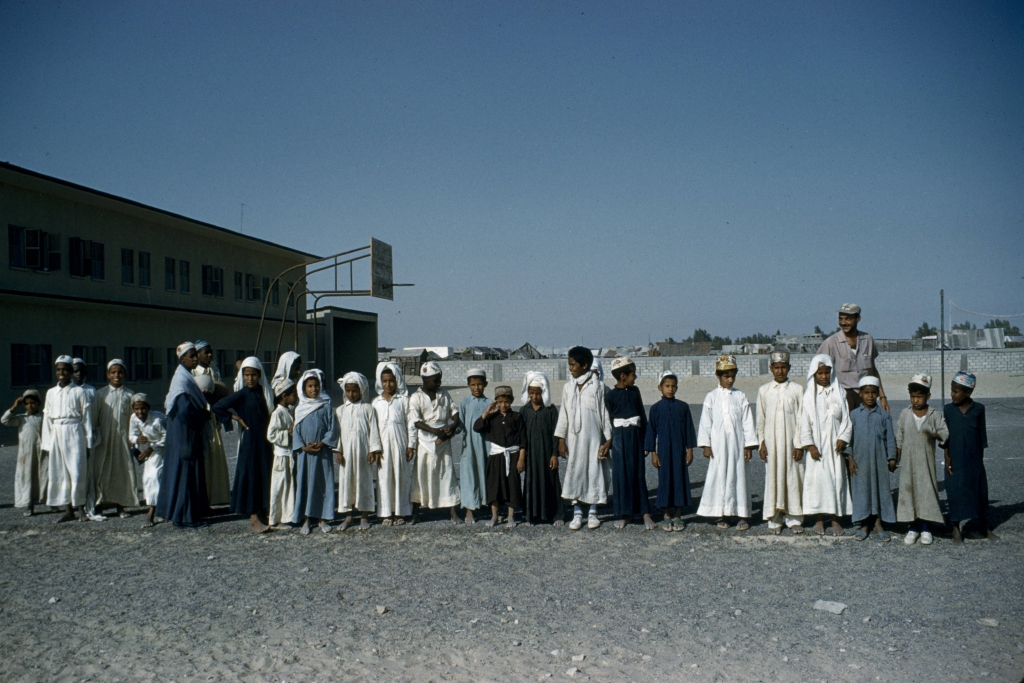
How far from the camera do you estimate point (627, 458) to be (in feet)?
24.6

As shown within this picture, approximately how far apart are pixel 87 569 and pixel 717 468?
5.37 metres

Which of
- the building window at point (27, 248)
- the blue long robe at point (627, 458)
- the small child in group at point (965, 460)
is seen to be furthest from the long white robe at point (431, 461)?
the building window at point (27, 248)

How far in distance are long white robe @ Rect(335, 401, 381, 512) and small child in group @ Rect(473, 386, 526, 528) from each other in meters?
1.04

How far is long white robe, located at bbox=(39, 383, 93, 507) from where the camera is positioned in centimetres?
820

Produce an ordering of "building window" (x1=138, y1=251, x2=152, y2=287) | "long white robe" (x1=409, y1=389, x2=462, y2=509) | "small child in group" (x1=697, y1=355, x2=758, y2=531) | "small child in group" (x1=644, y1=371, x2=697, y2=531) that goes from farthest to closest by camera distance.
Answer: "building window" (x1=138, y1=251, x2=152, y2=287) < "long white robe" (x1=409, y1=389, x2=462, y2=509) < "small child in group" (x1=644, y1=371, x2=697, y2=531) < "small child in group" (x1=697, y1=355, x2=758, y2=531)

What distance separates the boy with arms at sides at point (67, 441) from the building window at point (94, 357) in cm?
1662

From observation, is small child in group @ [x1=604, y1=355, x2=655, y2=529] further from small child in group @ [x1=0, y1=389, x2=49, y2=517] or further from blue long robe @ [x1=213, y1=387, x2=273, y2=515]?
small child in group @ [x1=0, y1=389, x2=49, y2=517]

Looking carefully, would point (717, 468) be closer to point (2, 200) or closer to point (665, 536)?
point (665, 536)

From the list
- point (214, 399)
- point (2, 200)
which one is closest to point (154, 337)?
point (2, 200)

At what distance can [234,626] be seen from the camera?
480cm

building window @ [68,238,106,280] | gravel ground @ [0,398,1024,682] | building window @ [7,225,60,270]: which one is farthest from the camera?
building window @ [68,238,106,280]

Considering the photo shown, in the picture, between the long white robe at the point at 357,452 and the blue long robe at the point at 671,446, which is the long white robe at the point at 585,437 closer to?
the blue long robe at the point at 671,446

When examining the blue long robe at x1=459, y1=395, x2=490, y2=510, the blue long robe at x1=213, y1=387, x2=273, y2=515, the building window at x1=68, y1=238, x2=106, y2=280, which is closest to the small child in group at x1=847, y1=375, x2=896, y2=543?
→ the blue long robe at x1=459, y1=395, x2=490, y2=510

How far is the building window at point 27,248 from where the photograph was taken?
2072 centimetres
